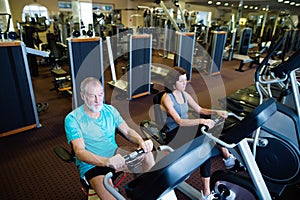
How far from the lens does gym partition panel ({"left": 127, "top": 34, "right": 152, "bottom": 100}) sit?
3388 mm

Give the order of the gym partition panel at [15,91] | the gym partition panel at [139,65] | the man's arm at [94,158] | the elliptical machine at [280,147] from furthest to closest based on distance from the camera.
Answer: the gym partition panel at [139,65] → the gym partition panel at [15,91] → the elliptical machine at [280,147] → the man's arm at [94,158]

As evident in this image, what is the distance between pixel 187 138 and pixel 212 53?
3.82 meters

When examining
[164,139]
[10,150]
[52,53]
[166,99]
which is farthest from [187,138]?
[52,53]

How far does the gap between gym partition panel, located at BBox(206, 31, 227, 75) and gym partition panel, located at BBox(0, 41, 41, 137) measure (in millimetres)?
4047

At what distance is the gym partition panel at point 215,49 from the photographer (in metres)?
4.91

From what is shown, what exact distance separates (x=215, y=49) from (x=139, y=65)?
2387mm

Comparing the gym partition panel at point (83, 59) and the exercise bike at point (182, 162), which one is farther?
the gym partition panel at point (83, 59)

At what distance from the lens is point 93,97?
131 cm

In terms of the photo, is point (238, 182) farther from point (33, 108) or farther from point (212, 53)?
point (212, 53)

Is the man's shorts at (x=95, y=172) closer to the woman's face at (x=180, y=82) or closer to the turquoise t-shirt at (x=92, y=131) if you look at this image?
the turquoise t-shirt at (x=92, y=131)

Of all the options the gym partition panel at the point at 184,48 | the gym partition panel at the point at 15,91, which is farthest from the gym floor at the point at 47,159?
the gym partition panel at the point at 184,48

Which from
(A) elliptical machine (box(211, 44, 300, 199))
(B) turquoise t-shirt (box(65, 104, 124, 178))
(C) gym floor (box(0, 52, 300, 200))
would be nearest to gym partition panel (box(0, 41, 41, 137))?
(C) gym floor (box(0, 52, 300, 200))

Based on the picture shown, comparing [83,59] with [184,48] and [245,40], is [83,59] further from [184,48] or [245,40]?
[245,40]

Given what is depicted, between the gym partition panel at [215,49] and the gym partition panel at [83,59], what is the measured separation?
3.08 m
